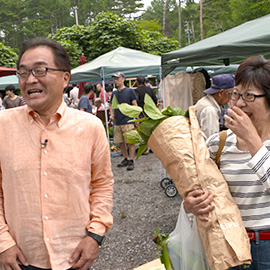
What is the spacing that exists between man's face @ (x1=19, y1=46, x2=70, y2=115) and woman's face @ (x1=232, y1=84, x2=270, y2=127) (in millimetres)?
905

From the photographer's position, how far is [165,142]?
1.60 metres

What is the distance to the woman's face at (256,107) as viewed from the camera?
159 cm

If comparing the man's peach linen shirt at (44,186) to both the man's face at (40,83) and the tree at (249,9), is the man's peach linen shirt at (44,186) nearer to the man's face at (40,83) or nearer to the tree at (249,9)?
the man's face at (40,83)

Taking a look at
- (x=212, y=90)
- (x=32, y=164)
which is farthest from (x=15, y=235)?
(x=212, y=90)

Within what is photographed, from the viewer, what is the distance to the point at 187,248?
1855 mm

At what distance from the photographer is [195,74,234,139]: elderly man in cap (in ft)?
12.6

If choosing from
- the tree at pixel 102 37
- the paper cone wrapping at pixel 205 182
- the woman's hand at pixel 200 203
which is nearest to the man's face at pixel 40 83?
the paper cone wrapping at pixel 205 182

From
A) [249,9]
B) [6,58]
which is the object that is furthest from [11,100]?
[249,9]

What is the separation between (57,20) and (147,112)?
52.3 metres

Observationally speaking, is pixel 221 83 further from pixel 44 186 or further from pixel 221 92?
pixel 44 186

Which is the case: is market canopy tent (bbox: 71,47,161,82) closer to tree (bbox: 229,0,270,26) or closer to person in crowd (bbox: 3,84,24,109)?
person in crowd (bbox: 3,84,24,109)

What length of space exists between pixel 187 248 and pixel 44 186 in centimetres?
88

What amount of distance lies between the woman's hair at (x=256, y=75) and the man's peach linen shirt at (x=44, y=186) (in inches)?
32.4

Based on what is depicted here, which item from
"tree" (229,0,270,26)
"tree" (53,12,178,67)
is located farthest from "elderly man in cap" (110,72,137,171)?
"tree" (53,12,178,67)
